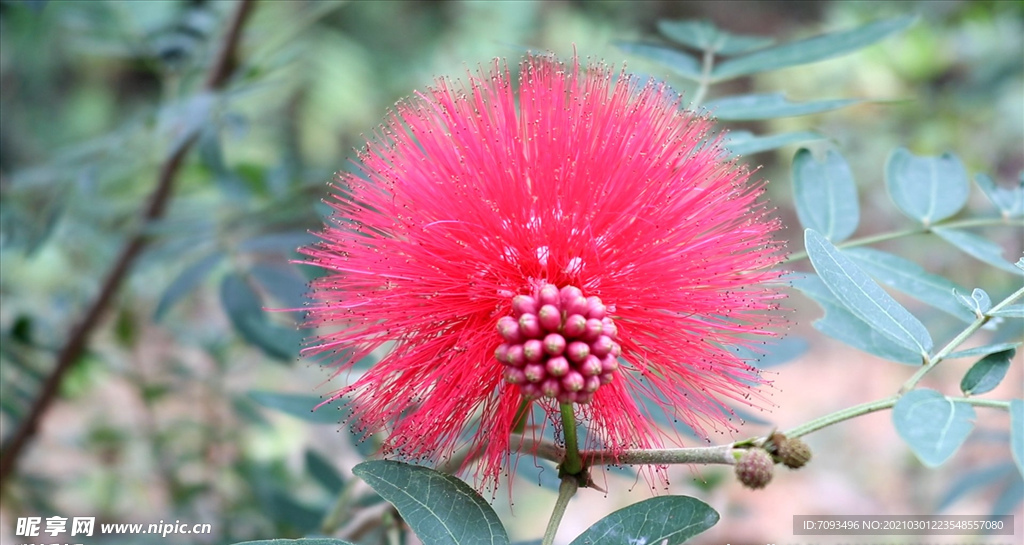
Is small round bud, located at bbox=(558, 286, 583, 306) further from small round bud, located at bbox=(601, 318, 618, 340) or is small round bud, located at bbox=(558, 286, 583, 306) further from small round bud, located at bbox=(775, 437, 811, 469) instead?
small round bud, located at bbox=(775, 437, 811, 469)

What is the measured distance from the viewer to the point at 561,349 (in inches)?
43.9

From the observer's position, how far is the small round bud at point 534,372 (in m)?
1.11

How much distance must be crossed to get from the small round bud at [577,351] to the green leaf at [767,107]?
69cm

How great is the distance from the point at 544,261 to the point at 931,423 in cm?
58

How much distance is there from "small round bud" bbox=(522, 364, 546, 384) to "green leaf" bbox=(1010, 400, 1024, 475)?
58cm

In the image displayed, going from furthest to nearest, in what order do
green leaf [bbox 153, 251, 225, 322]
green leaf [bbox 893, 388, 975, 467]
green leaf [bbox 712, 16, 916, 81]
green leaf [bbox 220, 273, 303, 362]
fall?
green leaf [bbox 153, 251, 225, 322] → green leaf [bbox 220, 273, 303, 362] → green leaf [bbox 712, 16, 916, 81] → green leaf [bbox 893, 388, 975, 467]

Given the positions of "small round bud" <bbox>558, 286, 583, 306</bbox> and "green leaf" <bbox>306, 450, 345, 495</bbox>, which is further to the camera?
"green leaf" <bbox>306, 450, 345, 495</bbox>

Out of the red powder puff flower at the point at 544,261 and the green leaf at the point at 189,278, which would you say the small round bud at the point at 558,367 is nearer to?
the red powder puff flower at the point at 544,261

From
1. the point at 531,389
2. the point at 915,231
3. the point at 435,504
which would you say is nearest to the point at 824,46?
the point at 915,231

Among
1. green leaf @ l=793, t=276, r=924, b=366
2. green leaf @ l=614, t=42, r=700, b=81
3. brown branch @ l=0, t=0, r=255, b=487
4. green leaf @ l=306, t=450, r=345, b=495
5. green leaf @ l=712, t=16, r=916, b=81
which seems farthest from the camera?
brown branch @ l=0, t=0, r=255, b=487

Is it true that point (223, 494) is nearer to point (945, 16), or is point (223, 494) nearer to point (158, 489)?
point (158, 489)

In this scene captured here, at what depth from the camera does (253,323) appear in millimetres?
2088

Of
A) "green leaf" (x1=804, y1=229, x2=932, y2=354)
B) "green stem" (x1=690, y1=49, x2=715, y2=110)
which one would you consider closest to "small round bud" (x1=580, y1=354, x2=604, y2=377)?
"green leaf" (x1=804, y1=229, x2=932, y2=354)

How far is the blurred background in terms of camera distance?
7.73ft
